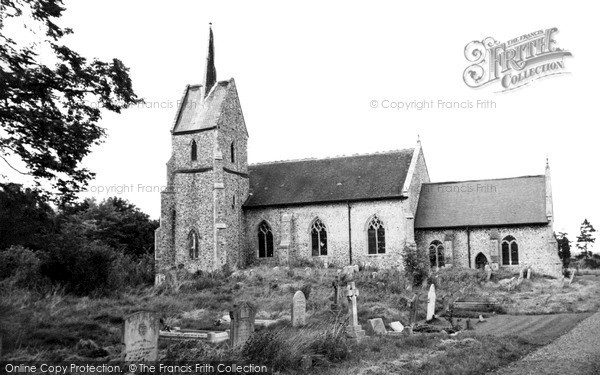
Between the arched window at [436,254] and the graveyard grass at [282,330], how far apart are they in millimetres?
8468

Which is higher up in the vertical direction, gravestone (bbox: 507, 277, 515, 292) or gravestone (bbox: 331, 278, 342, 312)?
gravestone (bbox: 331, 278, 342, 312)

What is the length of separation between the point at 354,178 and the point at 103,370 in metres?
28.9

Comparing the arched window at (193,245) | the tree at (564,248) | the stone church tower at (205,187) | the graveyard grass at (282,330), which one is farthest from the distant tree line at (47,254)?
the tree at (564,248)

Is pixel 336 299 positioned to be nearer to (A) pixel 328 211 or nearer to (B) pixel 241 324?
(B) pixel 241 324

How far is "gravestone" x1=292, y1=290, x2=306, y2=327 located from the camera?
16656mm

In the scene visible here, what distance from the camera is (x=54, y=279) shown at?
20.6 metres

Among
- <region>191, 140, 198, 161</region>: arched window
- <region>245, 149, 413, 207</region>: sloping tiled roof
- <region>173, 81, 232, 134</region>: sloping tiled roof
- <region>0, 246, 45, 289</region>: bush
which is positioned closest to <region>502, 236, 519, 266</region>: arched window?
<region>245, 149, 413, 207</region>: sloping tiled roof

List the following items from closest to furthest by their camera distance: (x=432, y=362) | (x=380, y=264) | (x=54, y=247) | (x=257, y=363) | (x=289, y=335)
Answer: (x=257, y=363) < (x=432, y=362) < (x=289, y=335) < (x=54, y=247) < (x=380, y=264)

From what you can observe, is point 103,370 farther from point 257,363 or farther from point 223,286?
point 223,286

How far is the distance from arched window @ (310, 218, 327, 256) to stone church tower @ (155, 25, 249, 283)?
4.85 meters

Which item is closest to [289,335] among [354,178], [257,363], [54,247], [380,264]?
[257,363]

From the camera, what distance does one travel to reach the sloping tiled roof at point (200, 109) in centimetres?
3669

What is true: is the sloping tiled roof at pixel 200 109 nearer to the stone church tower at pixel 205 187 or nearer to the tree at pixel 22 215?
the stone church tower at pixel 205 187

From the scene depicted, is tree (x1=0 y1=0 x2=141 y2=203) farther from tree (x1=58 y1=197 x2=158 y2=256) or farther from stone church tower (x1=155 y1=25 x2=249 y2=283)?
tree (x1=58 y1=197 x2=158 y2=256)
